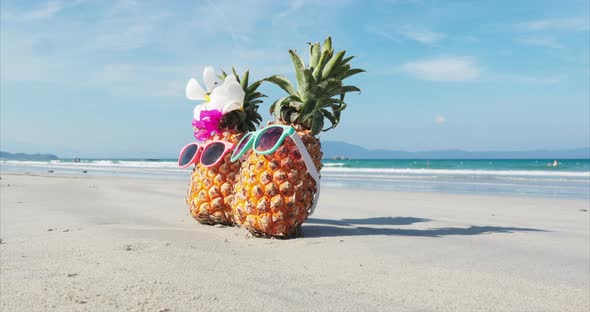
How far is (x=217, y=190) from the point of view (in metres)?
5.53

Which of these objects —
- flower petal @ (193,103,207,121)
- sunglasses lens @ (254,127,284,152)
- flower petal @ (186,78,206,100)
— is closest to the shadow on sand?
sunglasses lens @ (254,127,284,152)

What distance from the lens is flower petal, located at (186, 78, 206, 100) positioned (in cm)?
599

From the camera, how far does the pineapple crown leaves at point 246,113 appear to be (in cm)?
597

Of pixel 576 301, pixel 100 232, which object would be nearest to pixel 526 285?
pixel 576 301

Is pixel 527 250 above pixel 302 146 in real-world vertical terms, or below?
below

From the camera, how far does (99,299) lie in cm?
253

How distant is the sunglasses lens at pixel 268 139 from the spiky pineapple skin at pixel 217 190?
821mm

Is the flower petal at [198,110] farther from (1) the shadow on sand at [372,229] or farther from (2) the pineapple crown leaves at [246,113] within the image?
(1) the shadow on sand at [372,229]

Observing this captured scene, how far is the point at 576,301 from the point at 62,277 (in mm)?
3323

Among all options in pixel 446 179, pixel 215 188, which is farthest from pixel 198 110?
pixel 446 179

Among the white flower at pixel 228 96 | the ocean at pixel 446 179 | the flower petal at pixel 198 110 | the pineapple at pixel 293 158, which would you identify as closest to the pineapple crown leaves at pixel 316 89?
the pineapple at pixel 293 158

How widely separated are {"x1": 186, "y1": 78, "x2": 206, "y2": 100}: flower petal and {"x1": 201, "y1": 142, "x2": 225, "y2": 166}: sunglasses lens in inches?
32.5

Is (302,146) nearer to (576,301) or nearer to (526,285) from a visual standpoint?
(526,285)

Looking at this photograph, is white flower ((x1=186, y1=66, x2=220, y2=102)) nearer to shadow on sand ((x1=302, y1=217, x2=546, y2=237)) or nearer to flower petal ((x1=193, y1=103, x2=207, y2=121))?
flower petal ((x1=193, y1=103, x2=207, y2=121))
